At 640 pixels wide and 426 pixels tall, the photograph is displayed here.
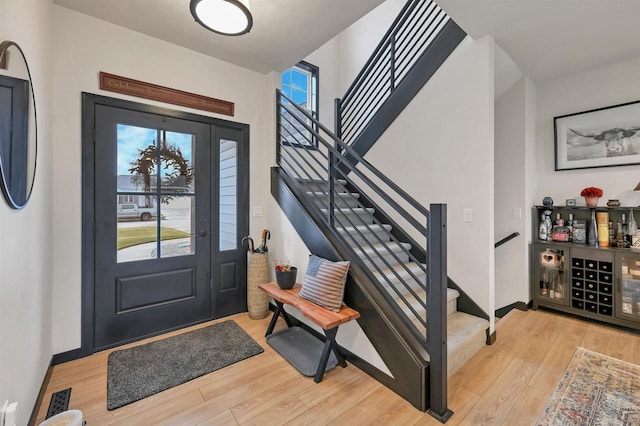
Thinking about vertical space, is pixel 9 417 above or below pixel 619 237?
below

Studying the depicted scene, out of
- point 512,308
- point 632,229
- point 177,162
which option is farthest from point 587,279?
point 177,162

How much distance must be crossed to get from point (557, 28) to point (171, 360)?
4275 mm

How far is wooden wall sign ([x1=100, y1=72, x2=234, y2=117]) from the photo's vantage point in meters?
2.42

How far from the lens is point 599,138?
3.16 m

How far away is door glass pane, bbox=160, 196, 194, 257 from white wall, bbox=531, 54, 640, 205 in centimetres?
416

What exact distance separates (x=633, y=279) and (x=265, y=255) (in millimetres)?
3692

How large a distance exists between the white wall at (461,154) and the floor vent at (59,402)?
318cm

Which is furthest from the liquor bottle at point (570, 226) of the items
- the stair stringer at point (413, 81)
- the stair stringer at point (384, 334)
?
the stair stringer at point (384, 334)

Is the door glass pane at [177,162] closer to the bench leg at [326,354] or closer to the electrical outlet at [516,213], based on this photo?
the bench leg at [326,354]

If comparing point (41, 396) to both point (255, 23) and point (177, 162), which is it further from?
point (255, 23)

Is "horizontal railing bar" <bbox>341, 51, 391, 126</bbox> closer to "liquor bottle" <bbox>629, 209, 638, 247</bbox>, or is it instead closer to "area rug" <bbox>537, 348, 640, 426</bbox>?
"liquor bottle" <bbox>629, 209, 638, 247</bbox>

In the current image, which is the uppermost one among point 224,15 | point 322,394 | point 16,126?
point 224,15

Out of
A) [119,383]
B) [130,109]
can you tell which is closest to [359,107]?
[130,109]

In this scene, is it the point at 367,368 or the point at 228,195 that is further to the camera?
the point at 228,195
